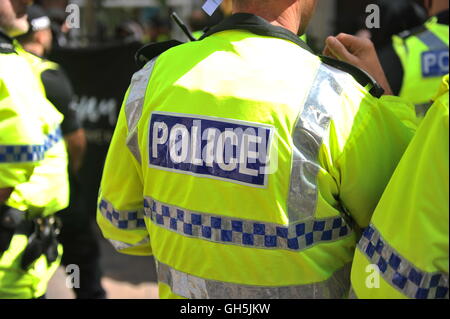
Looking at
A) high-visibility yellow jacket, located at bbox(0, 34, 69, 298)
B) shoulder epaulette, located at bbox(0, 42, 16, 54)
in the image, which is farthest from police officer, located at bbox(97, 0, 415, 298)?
shoulder epaulette, located at bbox(0, 42, 16, 54)

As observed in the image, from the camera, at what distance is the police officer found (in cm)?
149

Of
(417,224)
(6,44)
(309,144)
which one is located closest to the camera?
(417,224)

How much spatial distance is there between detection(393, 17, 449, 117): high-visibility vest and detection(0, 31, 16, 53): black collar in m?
1.86

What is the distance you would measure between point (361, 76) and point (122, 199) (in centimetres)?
82

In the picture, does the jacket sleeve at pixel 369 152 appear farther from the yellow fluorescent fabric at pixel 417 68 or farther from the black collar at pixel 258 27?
the yellow fluorescent fabric at pixel 417 68

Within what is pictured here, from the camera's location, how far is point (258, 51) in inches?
62.4

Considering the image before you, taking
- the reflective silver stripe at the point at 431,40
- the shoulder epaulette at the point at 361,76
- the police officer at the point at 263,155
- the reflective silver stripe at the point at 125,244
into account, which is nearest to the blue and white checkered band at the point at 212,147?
the police officer at the point at 263,155

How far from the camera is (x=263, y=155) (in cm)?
150

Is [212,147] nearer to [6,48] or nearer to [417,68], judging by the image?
[6,48]

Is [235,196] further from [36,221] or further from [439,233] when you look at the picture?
[36,221]

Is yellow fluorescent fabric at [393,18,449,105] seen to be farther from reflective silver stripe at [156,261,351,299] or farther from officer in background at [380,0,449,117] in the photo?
reflective silver stripe at [156,261,351,299]

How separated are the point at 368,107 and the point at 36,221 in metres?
1.64

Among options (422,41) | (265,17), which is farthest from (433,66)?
(265,17)

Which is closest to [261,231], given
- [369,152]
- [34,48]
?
[369,152]
